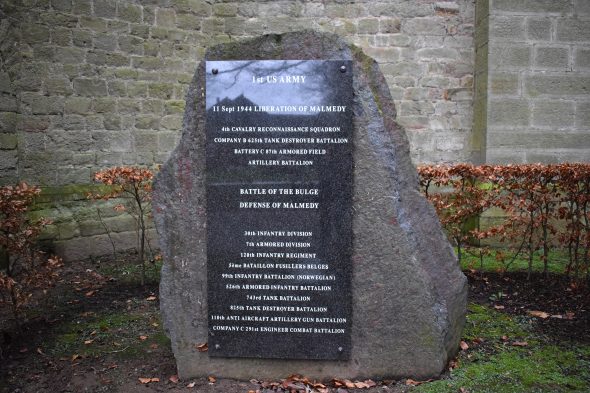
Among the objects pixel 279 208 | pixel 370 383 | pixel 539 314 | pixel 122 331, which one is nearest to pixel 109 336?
pixel 122 331

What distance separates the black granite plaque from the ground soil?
352 millimetres

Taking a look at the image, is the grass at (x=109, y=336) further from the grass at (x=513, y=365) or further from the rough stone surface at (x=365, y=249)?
the grass at (x=513, y=365)

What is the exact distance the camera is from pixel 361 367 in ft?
9.45

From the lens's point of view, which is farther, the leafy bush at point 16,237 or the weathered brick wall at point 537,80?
the weathered brick wall at point 537,80

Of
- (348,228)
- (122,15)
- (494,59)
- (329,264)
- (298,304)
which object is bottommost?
(298,304)

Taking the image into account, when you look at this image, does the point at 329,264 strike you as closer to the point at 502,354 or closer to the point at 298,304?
the point at 298,304

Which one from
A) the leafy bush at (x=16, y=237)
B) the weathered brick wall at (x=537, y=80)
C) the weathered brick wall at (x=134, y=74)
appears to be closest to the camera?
the leafy bush at (x=16, y=237)

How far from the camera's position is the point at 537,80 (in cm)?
671

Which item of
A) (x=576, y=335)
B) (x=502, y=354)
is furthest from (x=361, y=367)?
(x=576, y=335)

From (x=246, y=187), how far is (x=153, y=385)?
4.70 feet

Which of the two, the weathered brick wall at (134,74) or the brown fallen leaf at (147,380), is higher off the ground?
the weathered brick wall at (134,74)

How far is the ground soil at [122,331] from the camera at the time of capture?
116 inches

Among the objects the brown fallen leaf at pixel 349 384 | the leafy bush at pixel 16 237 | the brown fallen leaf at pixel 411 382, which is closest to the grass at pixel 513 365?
the brown fallen leaf at pixel 411 382

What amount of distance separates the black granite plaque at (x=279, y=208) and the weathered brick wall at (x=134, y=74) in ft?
13.7
